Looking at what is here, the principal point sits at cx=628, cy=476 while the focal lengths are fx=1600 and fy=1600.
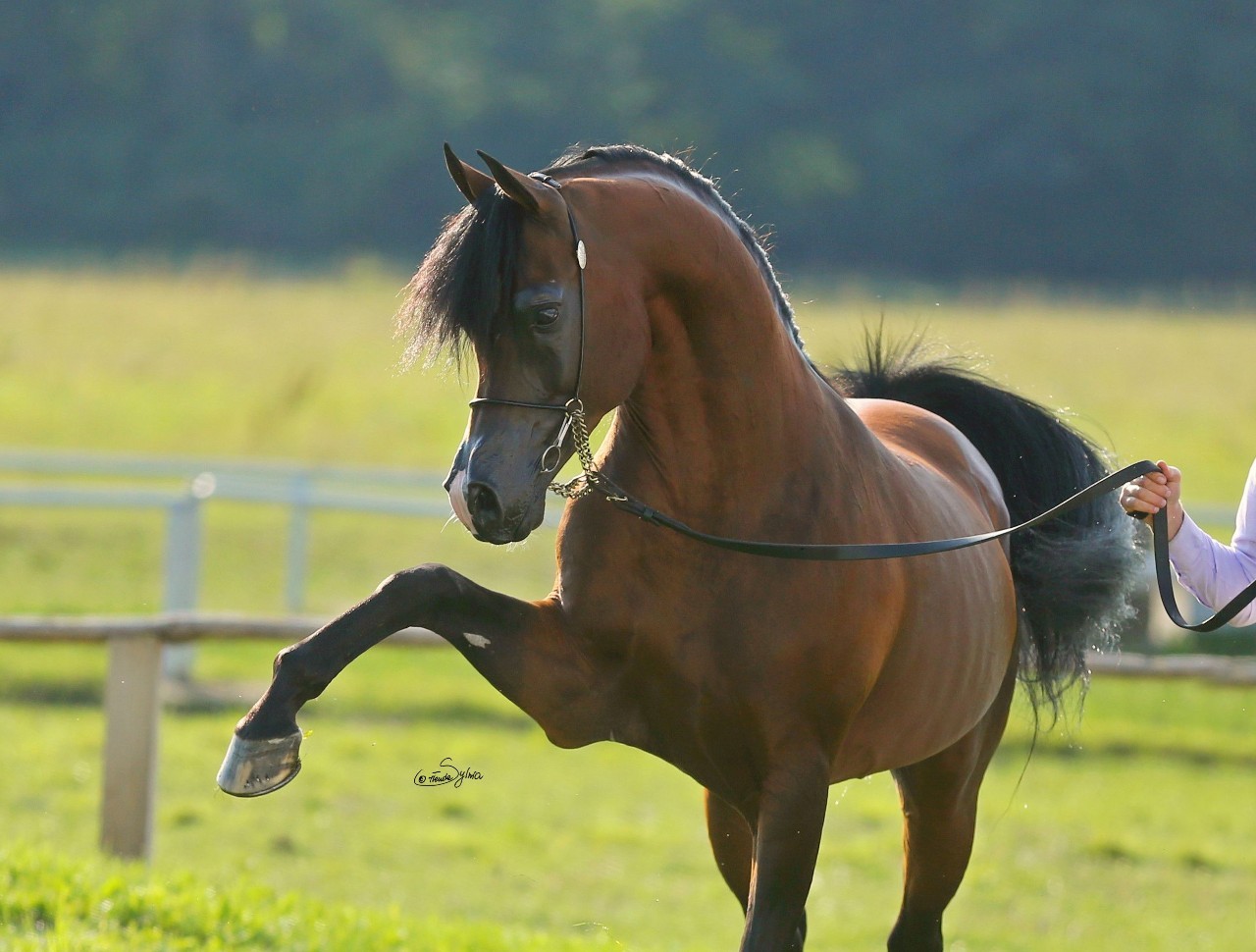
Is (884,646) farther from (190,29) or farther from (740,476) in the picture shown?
(190,29)

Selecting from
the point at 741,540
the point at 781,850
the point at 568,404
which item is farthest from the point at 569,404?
the point at 781,850

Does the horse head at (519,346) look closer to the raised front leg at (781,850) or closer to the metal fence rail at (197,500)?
the raised front leg at (781,850)

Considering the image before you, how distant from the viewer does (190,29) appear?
31.8 m

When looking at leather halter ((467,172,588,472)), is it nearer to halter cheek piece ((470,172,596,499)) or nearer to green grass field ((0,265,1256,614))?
halter cheek piece ((470,172,596,499))

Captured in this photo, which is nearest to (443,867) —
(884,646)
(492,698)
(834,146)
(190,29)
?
(492,698)

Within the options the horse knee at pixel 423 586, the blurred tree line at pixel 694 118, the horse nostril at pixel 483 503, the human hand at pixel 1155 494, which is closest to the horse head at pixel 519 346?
the horse nostril at pixel 483 503

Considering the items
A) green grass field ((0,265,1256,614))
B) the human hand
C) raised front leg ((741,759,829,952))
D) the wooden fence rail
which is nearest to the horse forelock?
raised front leg ((741,759,829,952))

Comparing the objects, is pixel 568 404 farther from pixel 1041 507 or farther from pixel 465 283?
pixel 1041 507

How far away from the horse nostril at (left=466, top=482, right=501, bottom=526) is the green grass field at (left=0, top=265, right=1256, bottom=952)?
2.10 ft

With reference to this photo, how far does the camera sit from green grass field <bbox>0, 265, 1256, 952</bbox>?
5.14 meters

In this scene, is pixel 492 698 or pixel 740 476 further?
pixel 492 698

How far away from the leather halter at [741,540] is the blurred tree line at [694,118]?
27082 millimetres

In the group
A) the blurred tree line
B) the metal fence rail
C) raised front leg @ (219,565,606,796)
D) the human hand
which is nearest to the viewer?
raised front leg @ (219,565,606,796)

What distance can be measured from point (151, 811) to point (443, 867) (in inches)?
55.3
